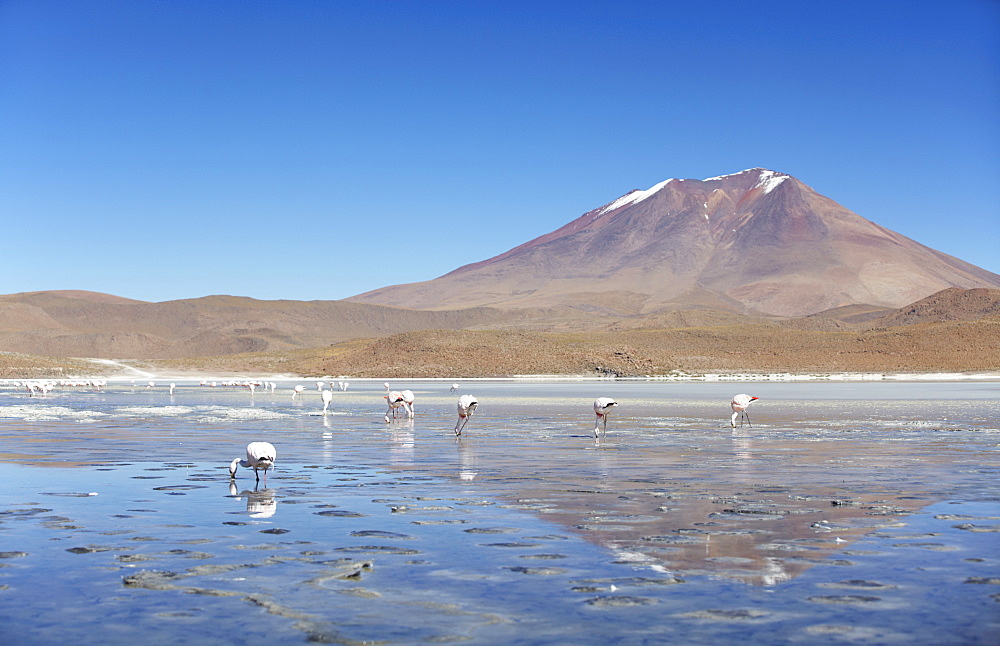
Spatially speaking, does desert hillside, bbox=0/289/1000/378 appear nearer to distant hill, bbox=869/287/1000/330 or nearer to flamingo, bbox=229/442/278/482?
distant hill, bbox=869/287/1000/330

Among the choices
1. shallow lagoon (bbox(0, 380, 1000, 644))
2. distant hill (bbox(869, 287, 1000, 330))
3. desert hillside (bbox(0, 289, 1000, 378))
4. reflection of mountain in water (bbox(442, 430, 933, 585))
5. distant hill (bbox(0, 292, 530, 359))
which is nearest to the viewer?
shallow lagoon (bbox(0, 380, 1000, 644))

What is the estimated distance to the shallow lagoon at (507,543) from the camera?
6418 millimetres

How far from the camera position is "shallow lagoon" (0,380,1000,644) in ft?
21.1

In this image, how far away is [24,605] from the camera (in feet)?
22.5

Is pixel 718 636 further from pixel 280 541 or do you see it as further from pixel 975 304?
pixel 975 304

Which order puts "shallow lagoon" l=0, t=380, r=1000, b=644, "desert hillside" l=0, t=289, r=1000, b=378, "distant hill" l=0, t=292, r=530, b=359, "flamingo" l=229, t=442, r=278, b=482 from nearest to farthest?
"shallow lagoon" l=0, t=380, r=1000, b=644
"flamingo" l=229, t=442, r=278, b=482
"desert hillside" l=0, t=289, r=1000, b=378
"distant hill" l=0, t=292, r=530, b=359

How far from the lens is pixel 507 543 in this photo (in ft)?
29.5

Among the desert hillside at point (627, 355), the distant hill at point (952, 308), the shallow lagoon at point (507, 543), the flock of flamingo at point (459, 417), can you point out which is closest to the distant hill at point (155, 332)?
the desert hillside at point (627, 355)

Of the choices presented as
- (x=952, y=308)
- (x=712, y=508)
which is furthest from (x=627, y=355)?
(x=712, y=508)

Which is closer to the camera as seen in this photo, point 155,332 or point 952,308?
point 952,308

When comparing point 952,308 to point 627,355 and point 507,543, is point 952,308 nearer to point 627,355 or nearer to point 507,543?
point 627,355

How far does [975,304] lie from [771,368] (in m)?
55.8

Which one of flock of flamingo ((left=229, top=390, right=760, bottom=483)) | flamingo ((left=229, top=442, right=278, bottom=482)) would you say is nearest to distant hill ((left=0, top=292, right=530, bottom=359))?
flock of flamingo ((left=229, top=390, right=760, bottom=483))

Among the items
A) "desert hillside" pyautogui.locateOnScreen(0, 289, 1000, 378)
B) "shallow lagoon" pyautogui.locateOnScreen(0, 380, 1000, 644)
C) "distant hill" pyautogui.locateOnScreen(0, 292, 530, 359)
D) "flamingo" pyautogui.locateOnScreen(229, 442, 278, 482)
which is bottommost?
"shallow lagoon" pyautogui.locateOnScreen(0, 380, 1000, 644)
